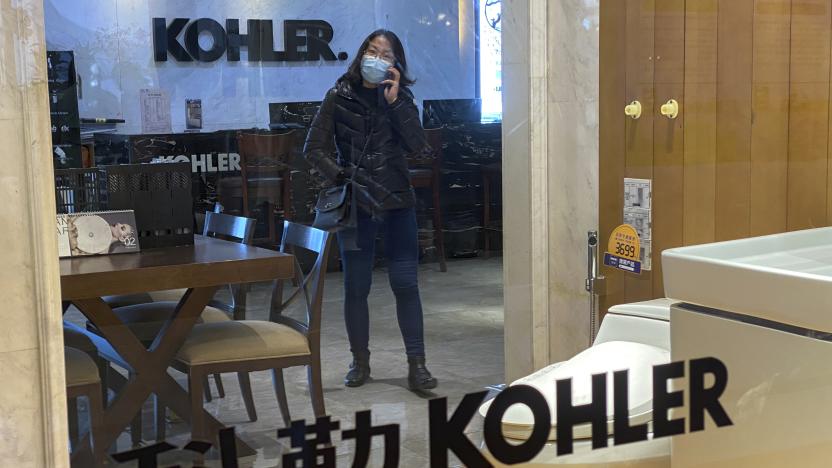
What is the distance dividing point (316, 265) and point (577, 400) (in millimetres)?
878

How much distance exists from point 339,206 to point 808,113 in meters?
1.36

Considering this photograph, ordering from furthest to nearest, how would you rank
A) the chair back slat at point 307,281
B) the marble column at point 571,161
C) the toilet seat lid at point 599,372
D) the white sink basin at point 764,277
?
the marble column at point 571,161, the chair back slat at point 307,281, the toilet seat lid at point 599,372, the white sink basin at point 764,277

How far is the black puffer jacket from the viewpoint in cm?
295

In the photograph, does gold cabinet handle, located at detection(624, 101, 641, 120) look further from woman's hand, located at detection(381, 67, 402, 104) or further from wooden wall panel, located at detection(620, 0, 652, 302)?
woman's hand, located at detection(381, 67, 402, 104)

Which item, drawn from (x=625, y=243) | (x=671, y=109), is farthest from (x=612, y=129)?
(x=625, y=243)

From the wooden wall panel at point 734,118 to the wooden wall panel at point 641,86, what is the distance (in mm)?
216

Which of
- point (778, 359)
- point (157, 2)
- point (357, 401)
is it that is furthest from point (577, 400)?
point (157, 2)

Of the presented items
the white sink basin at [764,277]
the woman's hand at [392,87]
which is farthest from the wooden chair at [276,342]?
the white sink basin at [764,277]

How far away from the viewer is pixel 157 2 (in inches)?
105

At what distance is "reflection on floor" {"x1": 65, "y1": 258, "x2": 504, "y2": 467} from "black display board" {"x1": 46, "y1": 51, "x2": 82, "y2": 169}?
61cm

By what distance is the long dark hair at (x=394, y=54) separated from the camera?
297 cm

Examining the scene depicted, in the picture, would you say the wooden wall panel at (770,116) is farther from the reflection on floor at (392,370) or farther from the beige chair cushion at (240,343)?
the beige chair cushion at (240,343)

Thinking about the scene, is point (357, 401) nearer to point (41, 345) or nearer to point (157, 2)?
point (41, 345)

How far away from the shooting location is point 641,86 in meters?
3.20
